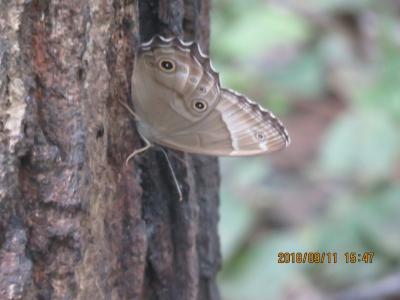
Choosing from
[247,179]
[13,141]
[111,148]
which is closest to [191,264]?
[111,148]

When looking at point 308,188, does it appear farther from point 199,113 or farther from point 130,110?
point 130,110

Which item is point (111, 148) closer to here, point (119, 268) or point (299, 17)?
point (119, 268)

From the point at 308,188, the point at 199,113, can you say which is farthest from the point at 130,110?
the point at 308,188
